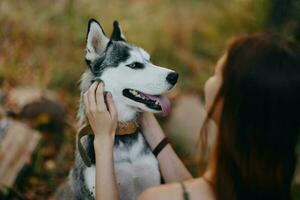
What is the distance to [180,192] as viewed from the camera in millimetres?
1835

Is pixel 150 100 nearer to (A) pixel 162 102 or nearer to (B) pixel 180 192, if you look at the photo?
(A) pixel 162 102

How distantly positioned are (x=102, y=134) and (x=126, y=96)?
0.72 ft

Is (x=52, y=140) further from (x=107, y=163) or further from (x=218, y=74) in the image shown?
(x=218, y=74)

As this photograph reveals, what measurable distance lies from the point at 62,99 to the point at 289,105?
3617 mm

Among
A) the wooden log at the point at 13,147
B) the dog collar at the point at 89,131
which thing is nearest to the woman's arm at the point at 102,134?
the dog collar at the point at 89,131

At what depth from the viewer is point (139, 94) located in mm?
2238

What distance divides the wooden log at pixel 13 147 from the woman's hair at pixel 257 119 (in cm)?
211

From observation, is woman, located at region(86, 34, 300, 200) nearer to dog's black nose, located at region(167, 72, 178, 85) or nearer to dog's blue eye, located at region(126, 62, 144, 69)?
dog's black nose, located at region(167, 72, 178, 85)

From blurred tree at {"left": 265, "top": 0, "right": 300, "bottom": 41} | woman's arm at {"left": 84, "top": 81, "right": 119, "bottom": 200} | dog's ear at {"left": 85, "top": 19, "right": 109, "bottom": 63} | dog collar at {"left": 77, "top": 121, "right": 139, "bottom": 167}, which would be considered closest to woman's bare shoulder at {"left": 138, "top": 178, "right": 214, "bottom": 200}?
woman's arm at {"left": 84, "top": 81, "right": 119, "bottom": 200}

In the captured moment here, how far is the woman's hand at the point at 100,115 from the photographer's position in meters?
2.11

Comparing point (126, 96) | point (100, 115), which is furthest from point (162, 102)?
point (100, 115)

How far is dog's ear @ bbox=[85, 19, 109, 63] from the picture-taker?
2.22m

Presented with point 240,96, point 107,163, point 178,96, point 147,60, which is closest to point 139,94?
point 147,60

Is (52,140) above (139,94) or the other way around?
the other way around
